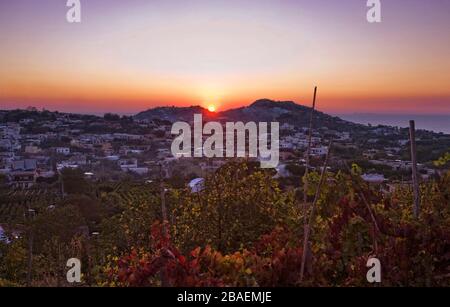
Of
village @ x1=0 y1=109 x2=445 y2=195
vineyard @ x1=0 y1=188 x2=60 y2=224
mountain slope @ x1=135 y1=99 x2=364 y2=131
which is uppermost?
mountain slope @ x1=135 y1=99 x2=364 y2=131

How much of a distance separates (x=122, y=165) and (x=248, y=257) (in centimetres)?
3770

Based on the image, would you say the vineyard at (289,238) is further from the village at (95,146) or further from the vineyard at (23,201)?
the vineyard at (23,201)

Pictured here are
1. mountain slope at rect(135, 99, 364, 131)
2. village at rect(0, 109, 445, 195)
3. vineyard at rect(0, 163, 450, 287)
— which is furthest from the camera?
village at rect(0, 109, 445, 195)

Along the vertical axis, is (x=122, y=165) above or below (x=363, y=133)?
below

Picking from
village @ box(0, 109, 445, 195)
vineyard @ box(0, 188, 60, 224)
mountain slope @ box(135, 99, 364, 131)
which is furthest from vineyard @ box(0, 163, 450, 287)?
vineyard @ box(0, 188, 60, 224)

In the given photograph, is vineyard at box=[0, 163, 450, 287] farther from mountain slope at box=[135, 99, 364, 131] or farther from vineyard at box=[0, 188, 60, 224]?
vineyard at box=[0, 188, 60, 224]

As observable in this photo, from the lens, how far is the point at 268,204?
217 inches

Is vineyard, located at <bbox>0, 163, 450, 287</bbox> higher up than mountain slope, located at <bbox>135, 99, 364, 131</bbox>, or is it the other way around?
mountain slope, located at <bbox>135, 99, 364, 131</bbox>

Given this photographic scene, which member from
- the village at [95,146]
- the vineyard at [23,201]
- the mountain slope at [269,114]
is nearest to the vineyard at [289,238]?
the mountain slope at [269,114]

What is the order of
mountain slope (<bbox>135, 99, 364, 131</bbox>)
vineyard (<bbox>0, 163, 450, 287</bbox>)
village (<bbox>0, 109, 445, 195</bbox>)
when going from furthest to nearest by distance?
village (<bbox>0, 109, 445, 195</bbox>) → mountain slope (<bbox>135, 99, 364, 131</bbox>) → vineyard (<bbox>0, 163, 450, 287</bbox>)

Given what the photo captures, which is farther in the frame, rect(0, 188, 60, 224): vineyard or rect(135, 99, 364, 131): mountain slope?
rect(135, 99, 364, 131): mountain slope

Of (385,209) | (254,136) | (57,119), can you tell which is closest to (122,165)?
(57,119)
